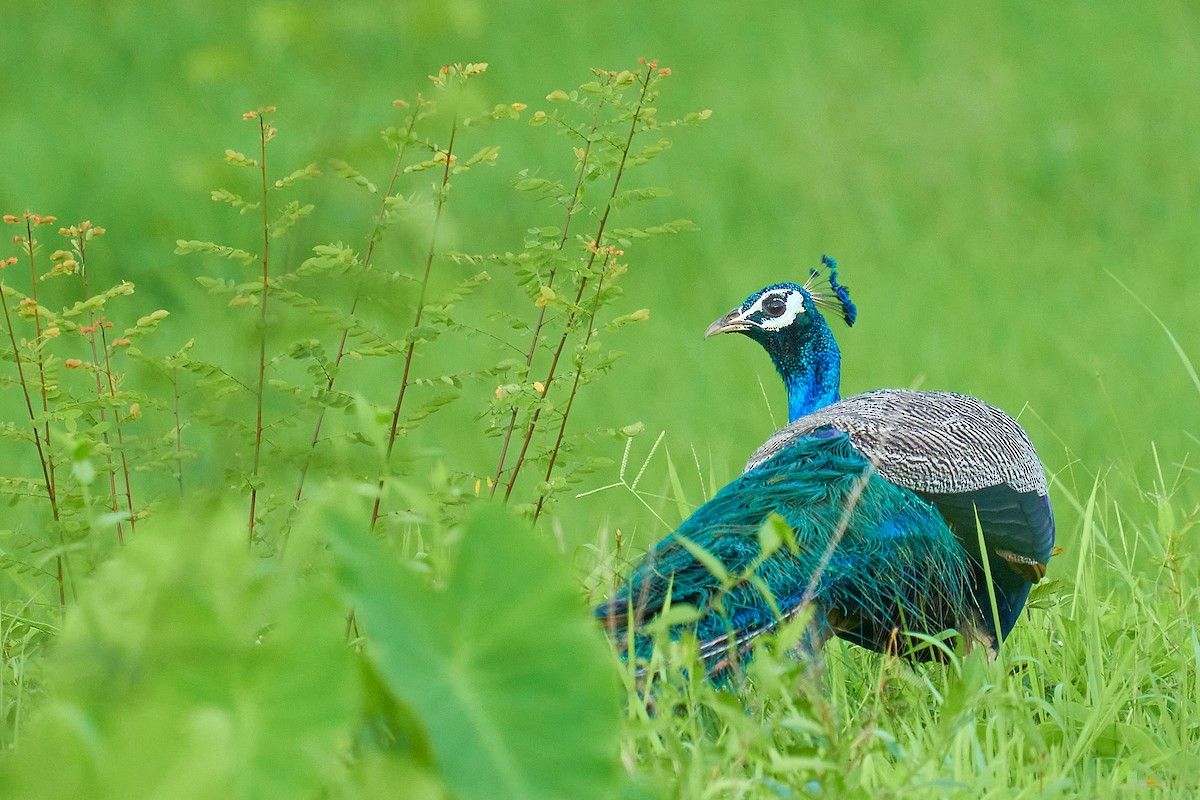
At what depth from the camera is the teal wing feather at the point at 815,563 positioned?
2725 millimetres

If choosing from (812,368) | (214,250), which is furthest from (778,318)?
(214,250)

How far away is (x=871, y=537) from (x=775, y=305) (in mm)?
1081

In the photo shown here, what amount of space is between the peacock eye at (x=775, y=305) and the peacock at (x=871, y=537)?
0.44 meters

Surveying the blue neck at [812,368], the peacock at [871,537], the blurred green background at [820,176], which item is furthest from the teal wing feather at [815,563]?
the blurred green background at [820,176]

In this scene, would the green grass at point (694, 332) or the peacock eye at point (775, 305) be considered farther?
the peacock eye at point (775, 305)

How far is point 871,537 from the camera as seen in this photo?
302 cm

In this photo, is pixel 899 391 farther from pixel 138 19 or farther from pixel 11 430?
pixel 138 19

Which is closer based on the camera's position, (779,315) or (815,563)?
(815,563)

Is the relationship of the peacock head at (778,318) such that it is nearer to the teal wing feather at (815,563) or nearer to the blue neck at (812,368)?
the blue neck at (812,368)

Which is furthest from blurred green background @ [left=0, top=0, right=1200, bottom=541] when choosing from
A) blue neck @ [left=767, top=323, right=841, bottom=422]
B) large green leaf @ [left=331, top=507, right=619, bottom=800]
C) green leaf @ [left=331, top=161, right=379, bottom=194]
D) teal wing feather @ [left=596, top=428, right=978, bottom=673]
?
large green leaf @ [left=331, top=507, right=619, bottom=800]

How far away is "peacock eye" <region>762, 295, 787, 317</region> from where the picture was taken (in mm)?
3957

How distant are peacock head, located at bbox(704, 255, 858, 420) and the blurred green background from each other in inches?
35.0

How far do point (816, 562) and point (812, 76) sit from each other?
7.19 metres

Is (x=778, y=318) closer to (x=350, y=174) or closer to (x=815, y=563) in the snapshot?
(x=815, y=563)
